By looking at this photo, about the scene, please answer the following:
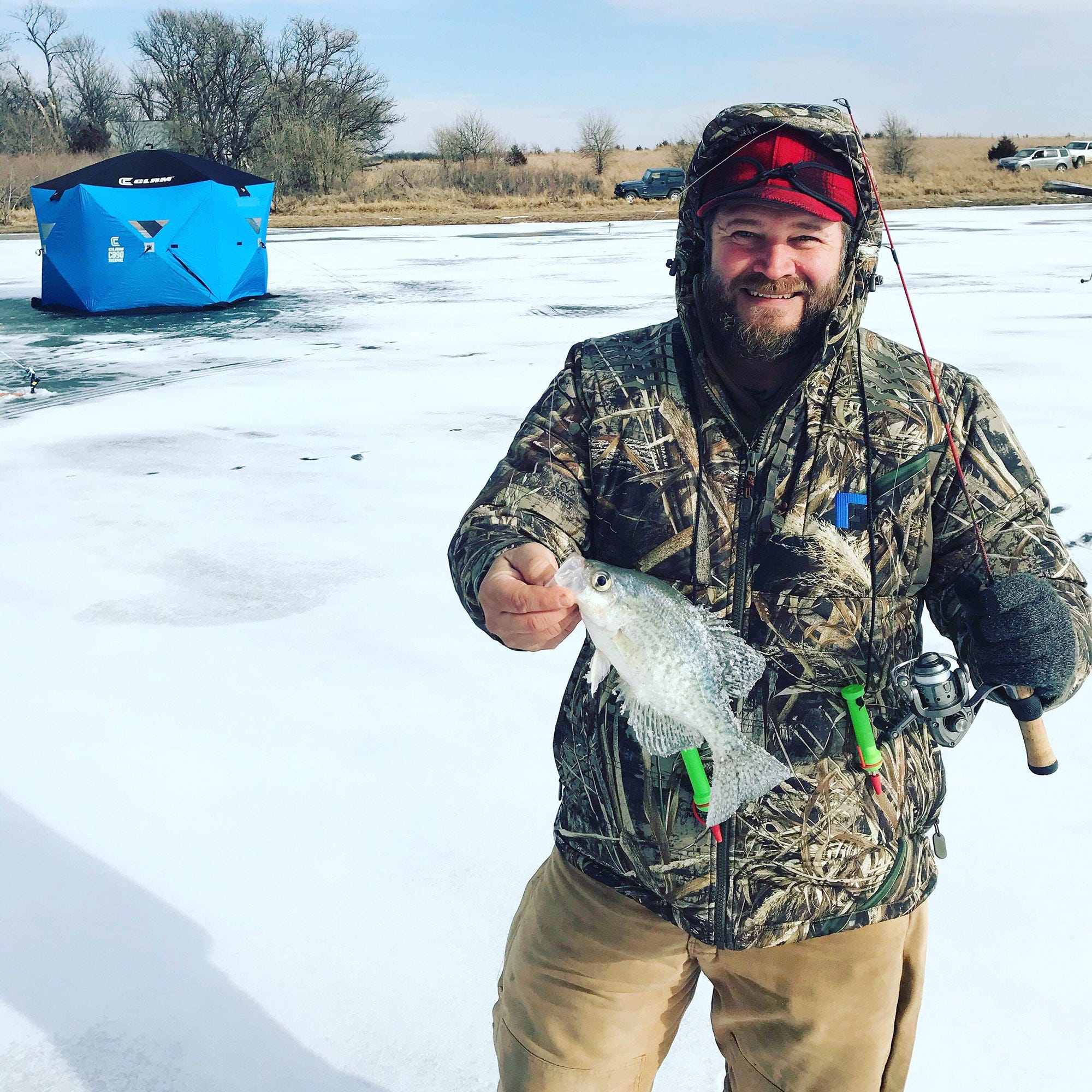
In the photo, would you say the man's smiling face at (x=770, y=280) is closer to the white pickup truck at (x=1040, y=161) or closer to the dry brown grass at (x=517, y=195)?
the dry brown grass at (x=517, y=195)

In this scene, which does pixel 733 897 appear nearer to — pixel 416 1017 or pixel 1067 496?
pixel 416 1017

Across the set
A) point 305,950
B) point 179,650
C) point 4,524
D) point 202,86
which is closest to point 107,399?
point 4,524

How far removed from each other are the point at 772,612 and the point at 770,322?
518mm

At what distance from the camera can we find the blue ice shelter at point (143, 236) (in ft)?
44.7

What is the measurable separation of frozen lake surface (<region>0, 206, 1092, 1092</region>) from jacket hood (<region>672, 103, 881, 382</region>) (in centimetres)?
167

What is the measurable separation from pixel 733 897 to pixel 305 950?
4.55ft

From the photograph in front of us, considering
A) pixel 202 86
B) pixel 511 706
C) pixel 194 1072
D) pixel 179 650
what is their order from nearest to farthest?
pixel 194 1072 → pixel 511 706 → pixel 179 650 → pixel 202 86

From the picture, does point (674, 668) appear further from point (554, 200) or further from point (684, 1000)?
point (554, 200)

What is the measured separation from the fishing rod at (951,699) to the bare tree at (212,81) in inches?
2034

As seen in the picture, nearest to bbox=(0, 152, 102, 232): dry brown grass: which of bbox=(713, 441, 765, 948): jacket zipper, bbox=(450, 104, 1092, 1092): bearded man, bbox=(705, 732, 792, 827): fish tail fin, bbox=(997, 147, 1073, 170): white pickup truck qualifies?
bbox=(450, 104, 1092, 1092): bearded man

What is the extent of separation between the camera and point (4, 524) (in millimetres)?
5793

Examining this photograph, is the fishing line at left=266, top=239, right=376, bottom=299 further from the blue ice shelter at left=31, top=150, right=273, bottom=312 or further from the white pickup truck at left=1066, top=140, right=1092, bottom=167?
the white pickup truck at left=1066, top=140, right=1092, bottom=167

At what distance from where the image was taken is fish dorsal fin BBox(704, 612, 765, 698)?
5.78ft

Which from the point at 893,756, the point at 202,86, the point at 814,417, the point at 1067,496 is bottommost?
the point at 1067,496
